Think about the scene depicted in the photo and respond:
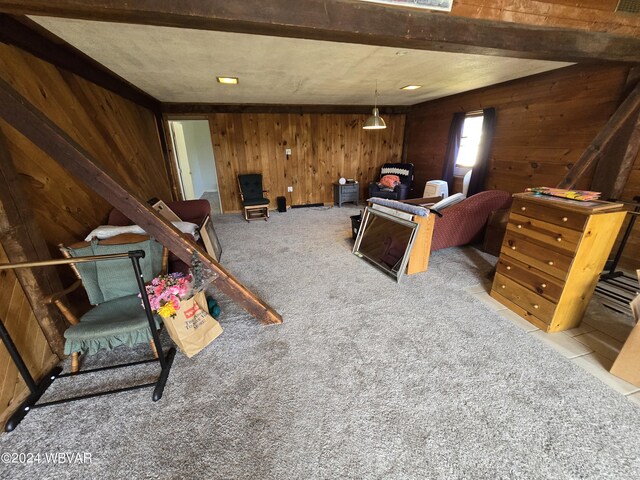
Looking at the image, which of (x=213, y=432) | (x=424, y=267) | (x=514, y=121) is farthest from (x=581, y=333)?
(x=514, y=121)

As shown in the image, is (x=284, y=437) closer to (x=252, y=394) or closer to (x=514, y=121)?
(x=252, y=394)

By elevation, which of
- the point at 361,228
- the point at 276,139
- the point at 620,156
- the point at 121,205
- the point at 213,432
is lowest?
the point at 213,432

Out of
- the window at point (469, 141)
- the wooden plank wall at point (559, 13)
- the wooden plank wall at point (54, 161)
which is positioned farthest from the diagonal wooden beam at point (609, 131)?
the wooden plank wall at point (54, 161)

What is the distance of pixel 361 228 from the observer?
3346mm

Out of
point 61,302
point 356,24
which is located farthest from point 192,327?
point 356,24

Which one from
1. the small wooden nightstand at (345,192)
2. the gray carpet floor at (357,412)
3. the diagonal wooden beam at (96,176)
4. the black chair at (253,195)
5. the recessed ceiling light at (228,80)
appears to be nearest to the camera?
the gray carpet floor at (357,412)

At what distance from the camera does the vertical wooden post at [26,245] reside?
1.43 meters

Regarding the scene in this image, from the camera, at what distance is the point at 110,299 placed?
1760mm

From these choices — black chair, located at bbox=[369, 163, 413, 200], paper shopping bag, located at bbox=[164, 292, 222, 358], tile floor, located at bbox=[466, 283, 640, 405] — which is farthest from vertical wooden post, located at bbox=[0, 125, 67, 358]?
black chair, located at bbox=[369, 163, 413, 200]

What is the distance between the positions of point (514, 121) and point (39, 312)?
18.2 ft

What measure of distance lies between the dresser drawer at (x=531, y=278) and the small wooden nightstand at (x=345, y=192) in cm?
396

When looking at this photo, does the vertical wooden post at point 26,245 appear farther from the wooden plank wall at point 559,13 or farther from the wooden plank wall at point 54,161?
the wooden plank wall at point 559,13

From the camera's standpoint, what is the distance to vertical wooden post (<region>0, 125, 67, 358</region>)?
4.69 feet

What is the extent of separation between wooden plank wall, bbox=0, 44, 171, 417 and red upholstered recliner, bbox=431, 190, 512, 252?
338 cm
